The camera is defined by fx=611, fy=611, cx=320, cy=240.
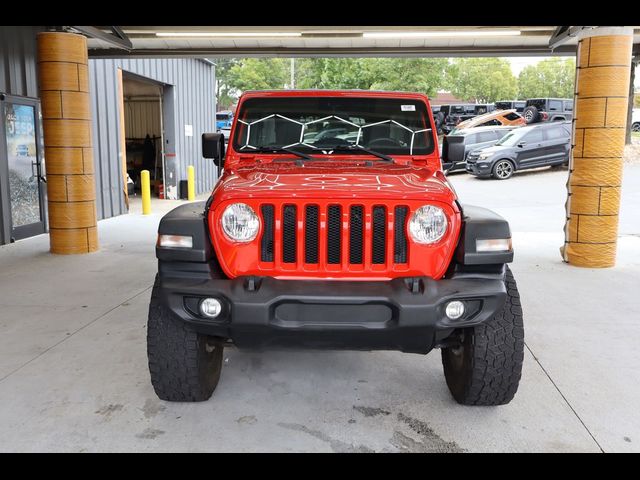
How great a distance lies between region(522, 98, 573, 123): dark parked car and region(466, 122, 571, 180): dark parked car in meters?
4.83

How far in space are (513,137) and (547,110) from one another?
21.0ft

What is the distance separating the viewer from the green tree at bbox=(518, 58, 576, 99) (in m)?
46.2

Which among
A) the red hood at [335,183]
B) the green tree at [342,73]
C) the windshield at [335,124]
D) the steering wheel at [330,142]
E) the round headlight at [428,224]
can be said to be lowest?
the round headlight at [428,224]

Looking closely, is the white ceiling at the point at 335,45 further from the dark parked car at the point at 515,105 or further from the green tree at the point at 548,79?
the green tree at the point at 548,79

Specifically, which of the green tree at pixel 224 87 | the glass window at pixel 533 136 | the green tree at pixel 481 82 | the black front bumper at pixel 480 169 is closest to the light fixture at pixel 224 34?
the black front bumper at pixel 480 169

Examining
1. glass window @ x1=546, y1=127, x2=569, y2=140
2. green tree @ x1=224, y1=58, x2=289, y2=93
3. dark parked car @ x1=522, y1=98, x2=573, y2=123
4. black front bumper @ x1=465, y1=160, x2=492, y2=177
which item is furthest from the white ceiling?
green tree @ x1=224, y1=58, x2=289, y2=93

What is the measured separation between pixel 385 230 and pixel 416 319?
488mm

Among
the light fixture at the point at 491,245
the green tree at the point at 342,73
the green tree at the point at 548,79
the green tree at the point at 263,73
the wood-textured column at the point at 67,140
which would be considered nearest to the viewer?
the light fixture at the point at 491,245

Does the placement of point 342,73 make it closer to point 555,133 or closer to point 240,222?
point 555,133

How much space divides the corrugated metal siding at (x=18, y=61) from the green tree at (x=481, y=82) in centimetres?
3668

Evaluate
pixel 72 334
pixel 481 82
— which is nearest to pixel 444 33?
pixel 72 334

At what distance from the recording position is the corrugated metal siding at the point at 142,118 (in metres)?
18.5

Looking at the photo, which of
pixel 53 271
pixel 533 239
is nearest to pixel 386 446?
pixel 53 271
